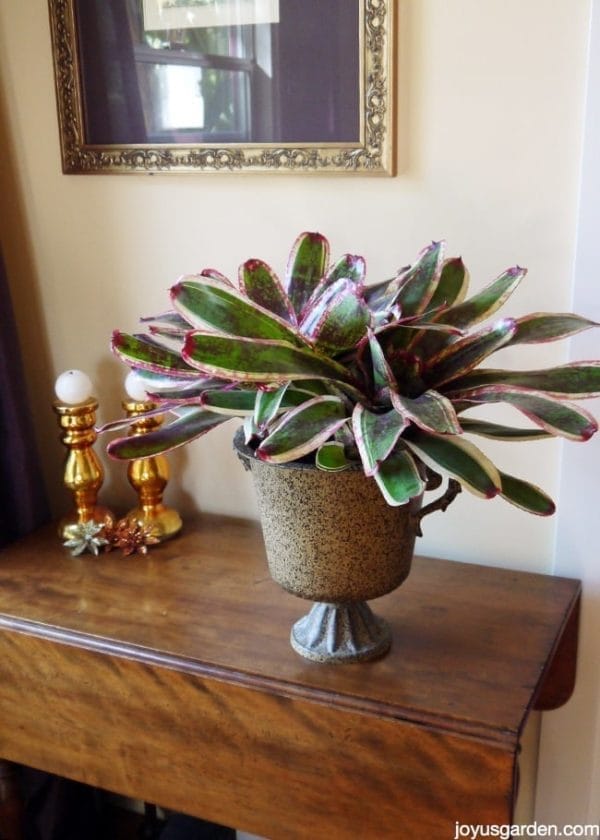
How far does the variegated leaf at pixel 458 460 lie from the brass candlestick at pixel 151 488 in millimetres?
603

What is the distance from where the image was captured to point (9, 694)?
116 centimetres

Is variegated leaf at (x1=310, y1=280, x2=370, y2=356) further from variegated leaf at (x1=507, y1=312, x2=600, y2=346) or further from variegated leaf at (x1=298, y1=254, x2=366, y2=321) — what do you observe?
variegated leaf at (x1=507, y1=312, x2=600, y2=346)

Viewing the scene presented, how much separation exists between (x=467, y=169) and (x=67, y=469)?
758mm

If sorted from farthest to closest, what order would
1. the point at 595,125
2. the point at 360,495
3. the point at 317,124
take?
1. the point at 317,124
2. the point at 595,125
3. the point at 360,495

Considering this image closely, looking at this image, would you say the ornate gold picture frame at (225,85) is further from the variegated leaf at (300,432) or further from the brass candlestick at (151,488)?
the variegated leaf at (300,432)

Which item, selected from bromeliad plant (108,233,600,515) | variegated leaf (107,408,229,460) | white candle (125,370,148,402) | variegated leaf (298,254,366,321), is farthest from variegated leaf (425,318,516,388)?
white candle (125,370,148,402)

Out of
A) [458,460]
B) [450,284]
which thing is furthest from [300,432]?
[450,284]

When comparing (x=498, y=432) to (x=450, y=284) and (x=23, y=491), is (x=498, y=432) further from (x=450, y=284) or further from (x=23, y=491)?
(x=23, y=491)

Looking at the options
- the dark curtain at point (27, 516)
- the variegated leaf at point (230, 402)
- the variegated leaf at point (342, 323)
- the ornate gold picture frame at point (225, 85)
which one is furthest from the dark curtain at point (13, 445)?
the variegated leaf at point (342, 323)

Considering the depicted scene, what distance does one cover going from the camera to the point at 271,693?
0.98 metres

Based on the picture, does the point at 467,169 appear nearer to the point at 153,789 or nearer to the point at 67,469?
the point at 67,469

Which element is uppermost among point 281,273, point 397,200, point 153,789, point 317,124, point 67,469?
point 317,124

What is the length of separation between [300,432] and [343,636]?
0.31 meters

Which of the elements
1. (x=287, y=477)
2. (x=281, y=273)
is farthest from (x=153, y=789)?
(x=281, y=273)
